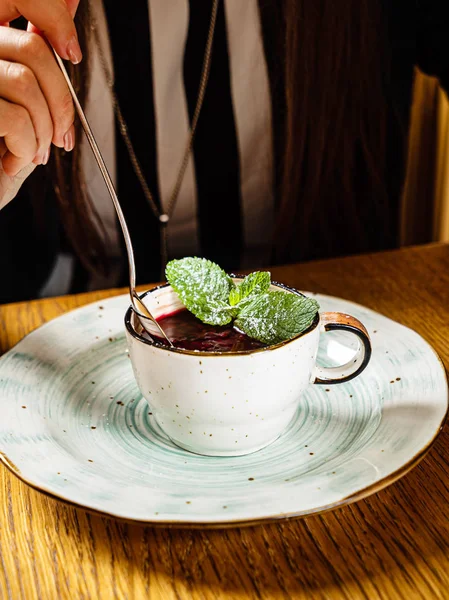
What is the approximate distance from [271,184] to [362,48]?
0.37 meters

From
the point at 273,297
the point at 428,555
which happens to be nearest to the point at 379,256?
the point at 273,297

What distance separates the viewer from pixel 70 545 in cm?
59

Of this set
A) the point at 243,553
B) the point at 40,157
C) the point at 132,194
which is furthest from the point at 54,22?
the point at 132,194

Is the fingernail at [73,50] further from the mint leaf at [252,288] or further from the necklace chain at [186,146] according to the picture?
the necklace chain at [186,146]

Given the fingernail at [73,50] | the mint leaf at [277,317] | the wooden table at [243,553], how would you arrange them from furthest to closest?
the fingernail at [73,50] → the mint leaf at [277,317] → the wooden table at [243,553]

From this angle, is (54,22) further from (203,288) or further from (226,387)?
(226,387)

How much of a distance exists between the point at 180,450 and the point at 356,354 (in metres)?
0.22

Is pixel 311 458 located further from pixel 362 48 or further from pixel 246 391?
pixel 362 48

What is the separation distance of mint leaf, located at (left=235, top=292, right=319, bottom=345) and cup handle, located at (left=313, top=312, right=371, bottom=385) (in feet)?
0.10

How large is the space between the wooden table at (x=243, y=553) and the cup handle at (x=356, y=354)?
0.40 feet

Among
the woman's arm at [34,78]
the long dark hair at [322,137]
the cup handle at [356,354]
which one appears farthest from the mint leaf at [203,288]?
the long dark hair at [322,137]

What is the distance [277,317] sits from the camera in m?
0.70

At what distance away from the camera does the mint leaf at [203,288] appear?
2.44 feet

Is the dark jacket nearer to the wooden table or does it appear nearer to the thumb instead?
the thumb
